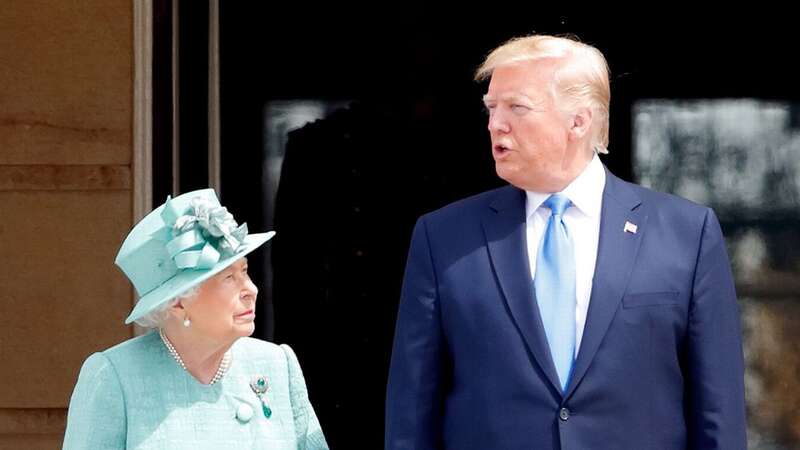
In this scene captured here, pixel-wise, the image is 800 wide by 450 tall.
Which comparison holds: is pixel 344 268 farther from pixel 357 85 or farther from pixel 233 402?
pixel 233 402

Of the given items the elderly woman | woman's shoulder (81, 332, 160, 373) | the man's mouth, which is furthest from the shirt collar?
woman's shoulder (81, 332, 160, 373)

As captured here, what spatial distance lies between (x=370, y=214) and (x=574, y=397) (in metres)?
2.37

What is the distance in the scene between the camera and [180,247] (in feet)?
12.4

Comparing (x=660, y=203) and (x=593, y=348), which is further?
(x=660, y=203)

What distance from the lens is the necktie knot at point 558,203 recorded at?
408 centimetres

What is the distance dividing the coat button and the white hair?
26 cm

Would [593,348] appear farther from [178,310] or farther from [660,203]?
[178,310]

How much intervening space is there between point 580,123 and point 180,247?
100cm

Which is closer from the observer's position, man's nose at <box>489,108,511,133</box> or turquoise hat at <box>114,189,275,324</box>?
turquoise hat at <box>114,189,275,324</box>

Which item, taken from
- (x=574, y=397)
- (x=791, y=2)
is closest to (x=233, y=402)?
(x=574, y=397)

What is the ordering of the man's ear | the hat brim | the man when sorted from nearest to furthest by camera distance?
the hat brim → the man → the man's ear

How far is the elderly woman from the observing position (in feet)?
12.4

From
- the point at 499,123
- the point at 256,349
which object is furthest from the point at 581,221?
the point at 256,349

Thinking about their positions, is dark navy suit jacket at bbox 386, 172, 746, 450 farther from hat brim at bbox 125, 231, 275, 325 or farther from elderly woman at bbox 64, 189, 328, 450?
hat brim at bbox 125, 231, 275, 325
